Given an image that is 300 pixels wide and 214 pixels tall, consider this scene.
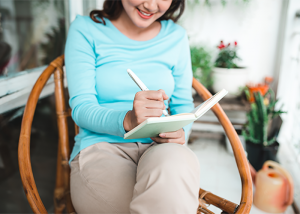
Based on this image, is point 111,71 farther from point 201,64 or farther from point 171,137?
point 201,64

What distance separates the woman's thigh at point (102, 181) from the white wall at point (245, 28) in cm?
147

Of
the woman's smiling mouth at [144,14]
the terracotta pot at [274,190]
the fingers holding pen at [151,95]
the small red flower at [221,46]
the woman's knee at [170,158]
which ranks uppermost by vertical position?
the woman's smiling mouth at [144,14]

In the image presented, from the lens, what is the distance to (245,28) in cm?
186

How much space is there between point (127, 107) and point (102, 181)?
0.30 metres

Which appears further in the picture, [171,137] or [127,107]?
[127,107]

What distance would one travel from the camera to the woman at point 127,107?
0.55 metres

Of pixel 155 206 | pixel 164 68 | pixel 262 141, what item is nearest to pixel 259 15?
pixel 262 141

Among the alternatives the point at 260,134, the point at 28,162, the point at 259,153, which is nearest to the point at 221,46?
the point at 260,134

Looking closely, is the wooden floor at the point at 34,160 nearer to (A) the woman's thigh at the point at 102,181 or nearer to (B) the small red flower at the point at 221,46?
(A) the woman's thigh at the point at 102,181

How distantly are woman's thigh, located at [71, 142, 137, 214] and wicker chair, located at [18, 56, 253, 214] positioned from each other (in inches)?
4.8

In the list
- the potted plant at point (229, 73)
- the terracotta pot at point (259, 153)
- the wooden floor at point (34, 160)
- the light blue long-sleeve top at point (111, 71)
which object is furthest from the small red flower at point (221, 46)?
the wooden floor at point (34, 160)

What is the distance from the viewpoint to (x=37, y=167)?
4.07 ft

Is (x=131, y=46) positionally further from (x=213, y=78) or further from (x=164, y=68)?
(x=213, y=78)

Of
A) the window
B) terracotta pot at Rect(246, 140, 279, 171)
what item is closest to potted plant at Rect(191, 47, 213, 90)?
terracotta pot at Rect(246, 140, 279, 171)
